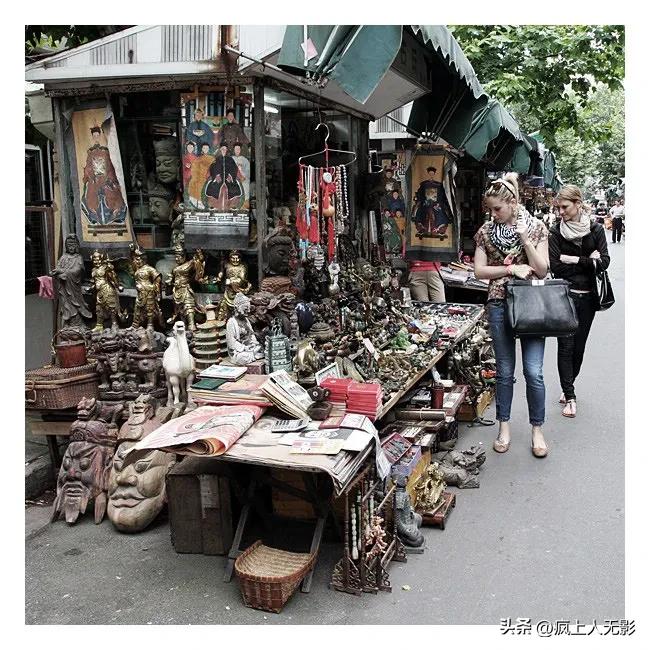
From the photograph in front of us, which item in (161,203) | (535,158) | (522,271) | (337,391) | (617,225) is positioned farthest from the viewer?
(617,225)

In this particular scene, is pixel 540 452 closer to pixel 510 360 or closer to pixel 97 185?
pixel 510 360

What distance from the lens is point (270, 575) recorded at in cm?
369

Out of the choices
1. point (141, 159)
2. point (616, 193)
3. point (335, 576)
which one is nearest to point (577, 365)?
point (335, 576)

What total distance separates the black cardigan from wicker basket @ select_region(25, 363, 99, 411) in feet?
13.2

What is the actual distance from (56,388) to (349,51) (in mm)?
3086

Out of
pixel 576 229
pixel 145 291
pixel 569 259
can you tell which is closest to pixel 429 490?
pixel 569 259

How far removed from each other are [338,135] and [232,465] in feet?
16.0

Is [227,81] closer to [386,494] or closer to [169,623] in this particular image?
[386,494]

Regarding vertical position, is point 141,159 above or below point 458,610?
above

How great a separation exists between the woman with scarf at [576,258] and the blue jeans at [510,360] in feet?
2.88

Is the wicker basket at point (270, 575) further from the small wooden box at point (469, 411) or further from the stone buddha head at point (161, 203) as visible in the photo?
the stone buddha head at point (161, 203)

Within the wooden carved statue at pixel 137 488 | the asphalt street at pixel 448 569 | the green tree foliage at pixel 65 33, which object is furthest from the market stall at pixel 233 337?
the green tree foliage at pixel 65 33

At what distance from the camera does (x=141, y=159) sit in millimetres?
6809

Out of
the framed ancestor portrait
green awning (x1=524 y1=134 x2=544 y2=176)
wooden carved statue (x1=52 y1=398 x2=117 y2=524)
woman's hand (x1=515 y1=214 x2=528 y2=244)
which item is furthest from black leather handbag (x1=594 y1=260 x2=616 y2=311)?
green awning (x1=524 y1=134 x2=544 y2=176)
